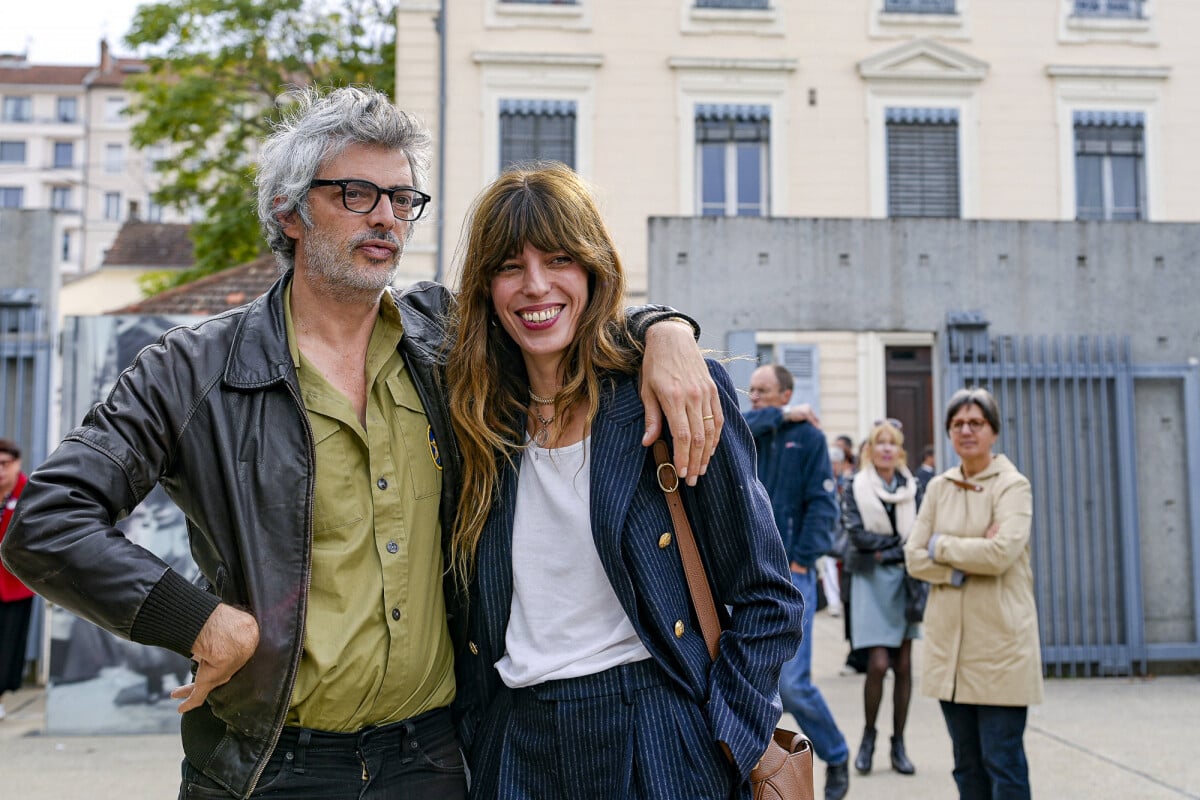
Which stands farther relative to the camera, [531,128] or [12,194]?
[12,194]

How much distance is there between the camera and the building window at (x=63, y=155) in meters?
75.3

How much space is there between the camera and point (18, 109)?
7650 centimetres

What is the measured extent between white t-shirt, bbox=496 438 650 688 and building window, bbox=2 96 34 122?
3326 inches

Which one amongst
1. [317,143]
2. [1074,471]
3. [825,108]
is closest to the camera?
[317,143]

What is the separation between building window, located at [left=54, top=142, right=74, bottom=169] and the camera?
2965 inches

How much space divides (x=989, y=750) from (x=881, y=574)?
221cm

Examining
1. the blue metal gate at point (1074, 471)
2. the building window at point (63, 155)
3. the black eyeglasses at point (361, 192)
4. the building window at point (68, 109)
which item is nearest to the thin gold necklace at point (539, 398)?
the black eyeglasses at point (361, 192)

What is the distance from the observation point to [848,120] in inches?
672

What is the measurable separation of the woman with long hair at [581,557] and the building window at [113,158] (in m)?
78.1

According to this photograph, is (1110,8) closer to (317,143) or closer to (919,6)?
(919,6)

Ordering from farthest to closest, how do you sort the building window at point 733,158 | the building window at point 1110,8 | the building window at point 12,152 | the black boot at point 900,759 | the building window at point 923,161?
the building window at point 12,152 < the building window at point 1110,8 < the building window at point 923,161 < the building window at point 733,158 < the black boot at point 900,759

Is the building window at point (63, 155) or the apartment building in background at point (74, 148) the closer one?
the apartment building in background at point (74, 148)

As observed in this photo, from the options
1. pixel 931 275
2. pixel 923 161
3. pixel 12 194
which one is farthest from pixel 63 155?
pixel 931 275

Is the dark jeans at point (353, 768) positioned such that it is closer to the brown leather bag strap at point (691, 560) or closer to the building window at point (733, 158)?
the brown leather bag strap at point (691, 560)
